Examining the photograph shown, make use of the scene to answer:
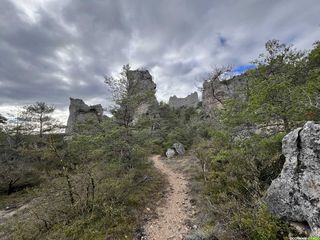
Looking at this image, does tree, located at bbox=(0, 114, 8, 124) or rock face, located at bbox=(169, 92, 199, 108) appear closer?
tree, located at bbox=(0, 114, 8, 124)

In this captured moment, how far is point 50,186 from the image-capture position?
7.11 metres

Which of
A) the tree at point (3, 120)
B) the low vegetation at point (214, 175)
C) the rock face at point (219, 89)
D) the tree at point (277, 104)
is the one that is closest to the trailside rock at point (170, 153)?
the rock face at point (219, 89)

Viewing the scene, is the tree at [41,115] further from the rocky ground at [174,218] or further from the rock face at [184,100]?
the rock face at [184,100]

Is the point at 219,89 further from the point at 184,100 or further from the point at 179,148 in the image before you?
the point at 184,100

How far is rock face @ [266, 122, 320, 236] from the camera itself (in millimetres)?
3544

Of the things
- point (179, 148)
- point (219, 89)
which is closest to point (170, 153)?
point (179, 148)

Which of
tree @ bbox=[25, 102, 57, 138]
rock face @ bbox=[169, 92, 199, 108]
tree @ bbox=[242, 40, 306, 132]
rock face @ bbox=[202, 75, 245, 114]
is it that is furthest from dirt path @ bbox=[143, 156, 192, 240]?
rock face @ bbox=[169, 92, 199, 108]

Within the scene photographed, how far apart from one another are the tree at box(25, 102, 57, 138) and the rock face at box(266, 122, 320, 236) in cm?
2167

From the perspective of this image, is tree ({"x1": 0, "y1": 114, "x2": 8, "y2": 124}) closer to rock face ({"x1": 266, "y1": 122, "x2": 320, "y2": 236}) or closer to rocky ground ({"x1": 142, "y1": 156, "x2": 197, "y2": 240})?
rocky ground ({"x1": 142, "y1": 156, "x2": 197, "y2": 240})

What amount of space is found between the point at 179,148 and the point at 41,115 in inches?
649

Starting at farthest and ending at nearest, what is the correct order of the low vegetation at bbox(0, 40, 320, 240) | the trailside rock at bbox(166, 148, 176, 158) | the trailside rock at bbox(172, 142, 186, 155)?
1. the trailside rock at bbox(172, 142, 186, 155)
2. the trailside rock at bbox(166, 148, 176, 158)
3. the low vegetation at bbox(0, 40, 320, 240)

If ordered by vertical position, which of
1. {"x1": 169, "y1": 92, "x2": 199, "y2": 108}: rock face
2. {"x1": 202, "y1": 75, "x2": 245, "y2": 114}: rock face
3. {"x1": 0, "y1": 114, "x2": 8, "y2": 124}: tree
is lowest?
{"x1": 0, "y1": 114, "x2": 8, "y2": 124}: tree

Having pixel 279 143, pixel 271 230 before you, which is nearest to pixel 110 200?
pixel 271 230

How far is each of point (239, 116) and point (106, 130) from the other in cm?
650
